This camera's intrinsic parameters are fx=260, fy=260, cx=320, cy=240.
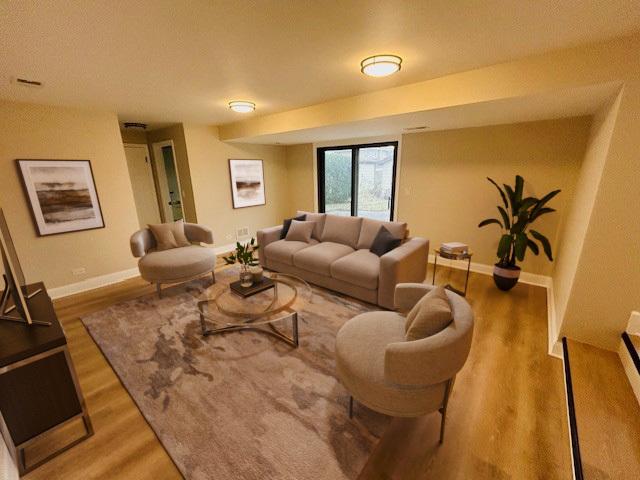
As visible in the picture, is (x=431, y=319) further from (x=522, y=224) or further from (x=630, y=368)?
(x=522, y=224)

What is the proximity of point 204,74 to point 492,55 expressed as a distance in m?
2.33

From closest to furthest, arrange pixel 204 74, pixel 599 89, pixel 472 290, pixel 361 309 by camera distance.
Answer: pixel 599 89 → pixel 204 74 → pixel 361 309 → pixel 472 290

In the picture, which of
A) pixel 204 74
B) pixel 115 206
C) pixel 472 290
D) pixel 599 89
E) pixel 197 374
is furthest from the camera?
pixel 115 206

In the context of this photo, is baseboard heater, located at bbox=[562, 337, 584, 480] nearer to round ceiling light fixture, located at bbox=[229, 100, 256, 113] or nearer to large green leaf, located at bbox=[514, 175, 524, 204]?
large green leaf, located at bbox=[514, 175, 524, 204]

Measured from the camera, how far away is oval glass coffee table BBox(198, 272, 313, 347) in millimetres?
2189

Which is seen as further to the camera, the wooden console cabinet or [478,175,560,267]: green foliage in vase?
[478,175,560,267]: green foliage in vase

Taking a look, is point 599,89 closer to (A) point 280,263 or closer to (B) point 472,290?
(B) point 472,290

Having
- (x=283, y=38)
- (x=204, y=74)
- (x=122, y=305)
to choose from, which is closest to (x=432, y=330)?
(x=283, y=38)

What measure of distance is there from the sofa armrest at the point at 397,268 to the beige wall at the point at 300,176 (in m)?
3.17

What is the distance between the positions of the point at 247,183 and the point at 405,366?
4805mm

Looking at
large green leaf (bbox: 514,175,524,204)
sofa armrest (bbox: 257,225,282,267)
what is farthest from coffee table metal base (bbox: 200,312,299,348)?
large green leaf (bbox: 514,175,524,204)

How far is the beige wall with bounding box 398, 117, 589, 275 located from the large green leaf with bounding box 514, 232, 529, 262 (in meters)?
0.65

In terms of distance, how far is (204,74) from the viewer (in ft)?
7.45

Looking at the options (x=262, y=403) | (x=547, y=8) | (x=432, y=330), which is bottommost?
(x=262, y=403)
